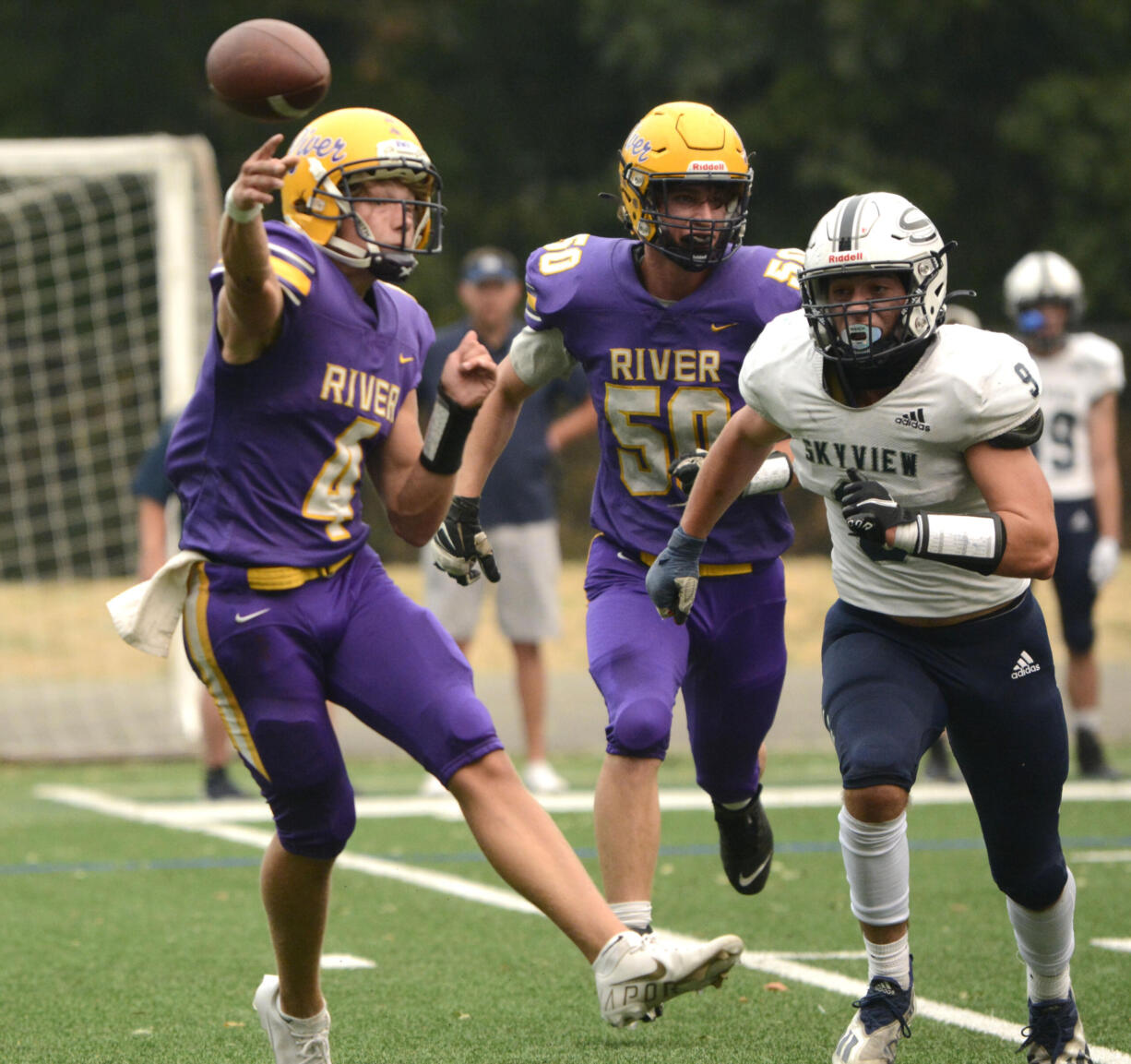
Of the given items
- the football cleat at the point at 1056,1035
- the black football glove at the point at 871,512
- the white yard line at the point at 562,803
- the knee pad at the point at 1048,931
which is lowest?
the white yard line at the point at 562,803

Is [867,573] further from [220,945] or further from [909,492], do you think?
[220,945]

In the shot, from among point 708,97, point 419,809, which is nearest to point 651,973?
point 419,809

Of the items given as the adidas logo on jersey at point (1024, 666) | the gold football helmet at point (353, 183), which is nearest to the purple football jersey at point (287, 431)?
the gold football helmet at point (353, 183)

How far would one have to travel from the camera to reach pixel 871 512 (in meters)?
3.56

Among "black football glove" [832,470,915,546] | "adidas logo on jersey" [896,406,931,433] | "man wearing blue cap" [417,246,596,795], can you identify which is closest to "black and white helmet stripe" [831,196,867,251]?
"adidas logo on jersey" [896,406,931,433]

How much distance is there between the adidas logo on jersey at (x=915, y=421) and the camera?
3.76m

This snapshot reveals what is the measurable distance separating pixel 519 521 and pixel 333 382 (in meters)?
5.02

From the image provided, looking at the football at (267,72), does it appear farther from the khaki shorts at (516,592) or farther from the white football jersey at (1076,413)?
the white football jersey at (1076,413)

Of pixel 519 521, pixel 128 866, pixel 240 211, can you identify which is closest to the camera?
pixel 240 211

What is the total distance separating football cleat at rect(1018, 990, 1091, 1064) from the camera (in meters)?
3.92

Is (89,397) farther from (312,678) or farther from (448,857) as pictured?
(312,678)

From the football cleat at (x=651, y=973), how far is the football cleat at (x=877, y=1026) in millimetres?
605

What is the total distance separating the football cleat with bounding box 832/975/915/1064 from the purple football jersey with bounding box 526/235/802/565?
1.28 metres

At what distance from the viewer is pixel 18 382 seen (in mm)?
→ 19172
